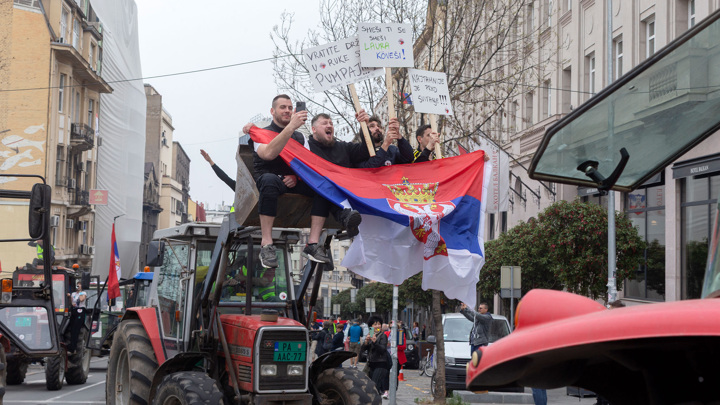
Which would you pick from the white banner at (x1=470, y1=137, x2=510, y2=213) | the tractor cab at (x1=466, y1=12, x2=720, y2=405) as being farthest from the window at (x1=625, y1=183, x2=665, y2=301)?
the tractor cab at (x1=466, y1=12, x2=720, y2=405)

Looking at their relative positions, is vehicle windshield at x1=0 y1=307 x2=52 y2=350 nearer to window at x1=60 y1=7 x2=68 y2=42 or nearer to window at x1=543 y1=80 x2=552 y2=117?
window at x1=543 y1=80 x2=552 y2=117

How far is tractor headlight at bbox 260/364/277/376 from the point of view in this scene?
877 centimetres

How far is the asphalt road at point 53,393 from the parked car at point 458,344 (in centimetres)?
775

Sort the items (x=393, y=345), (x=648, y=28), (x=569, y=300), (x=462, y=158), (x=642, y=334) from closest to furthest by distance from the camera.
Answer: (x=642, y=334)
(x=569, y=300)
(x=462, y=158)
(x=393, y=345)
(x=648, y=28)

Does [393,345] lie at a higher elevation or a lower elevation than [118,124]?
lower

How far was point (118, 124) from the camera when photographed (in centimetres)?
4669

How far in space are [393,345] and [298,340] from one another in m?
8.49

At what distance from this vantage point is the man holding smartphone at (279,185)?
24.6 feet

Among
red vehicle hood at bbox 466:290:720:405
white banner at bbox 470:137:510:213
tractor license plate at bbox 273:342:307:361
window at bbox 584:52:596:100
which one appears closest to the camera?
red vehicle hood at bbox 466:290:720:405

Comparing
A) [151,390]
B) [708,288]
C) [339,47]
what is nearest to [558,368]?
[708,288]

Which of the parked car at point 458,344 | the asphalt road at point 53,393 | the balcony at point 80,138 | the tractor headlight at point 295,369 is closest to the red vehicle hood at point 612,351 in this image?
the tractor headlight at point 295,369

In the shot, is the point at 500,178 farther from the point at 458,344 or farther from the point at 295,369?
the point at 295,369

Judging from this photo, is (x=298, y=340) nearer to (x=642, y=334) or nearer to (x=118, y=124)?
(x=642, y=334)

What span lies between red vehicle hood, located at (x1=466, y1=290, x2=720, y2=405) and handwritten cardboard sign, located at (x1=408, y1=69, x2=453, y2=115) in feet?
24.7
